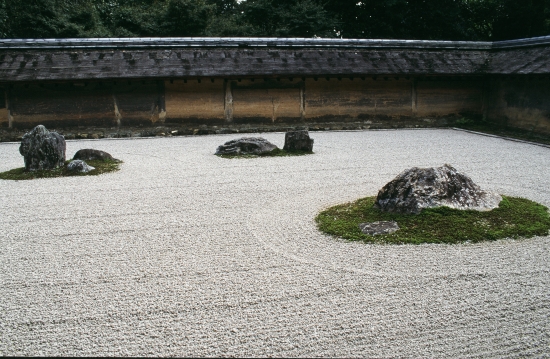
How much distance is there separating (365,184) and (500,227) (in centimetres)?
262

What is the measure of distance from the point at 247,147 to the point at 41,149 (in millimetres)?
4142

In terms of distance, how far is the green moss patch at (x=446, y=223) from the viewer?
16.0 ft

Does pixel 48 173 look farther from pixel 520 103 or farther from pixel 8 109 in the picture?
pixel 520 103

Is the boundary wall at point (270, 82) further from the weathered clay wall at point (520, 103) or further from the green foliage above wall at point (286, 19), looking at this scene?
the green foliage above wall at point (286, 19)

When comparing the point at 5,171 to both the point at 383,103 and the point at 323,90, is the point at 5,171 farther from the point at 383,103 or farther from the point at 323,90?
the point at 383,103

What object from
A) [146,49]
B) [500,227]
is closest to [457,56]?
[146,49]

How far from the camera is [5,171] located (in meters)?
8.86

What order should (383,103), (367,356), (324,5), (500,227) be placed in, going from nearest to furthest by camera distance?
(367,356) → (500,227) → (383,103) → (324,5)

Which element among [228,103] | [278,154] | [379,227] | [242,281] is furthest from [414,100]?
[242,281]

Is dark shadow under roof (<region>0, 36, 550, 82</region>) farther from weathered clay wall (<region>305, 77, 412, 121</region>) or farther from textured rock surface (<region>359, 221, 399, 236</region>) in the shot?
textured rock surface (<region>359, 221, 399, 236</region>)

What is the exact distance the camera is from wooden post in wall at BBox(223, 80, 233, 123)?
14922 millimetres

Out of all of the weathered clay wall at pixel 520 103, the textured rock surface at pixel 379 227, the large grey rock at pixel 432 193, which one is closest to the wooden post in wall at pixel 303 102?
the weathered clay wall at pixel 520 103

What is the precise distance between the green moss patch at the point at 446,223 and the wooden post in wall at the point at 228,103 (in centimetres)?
970

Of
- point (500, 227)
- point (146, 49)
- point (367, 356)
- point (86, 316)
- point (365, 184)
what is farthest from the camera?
point (146, 49)
